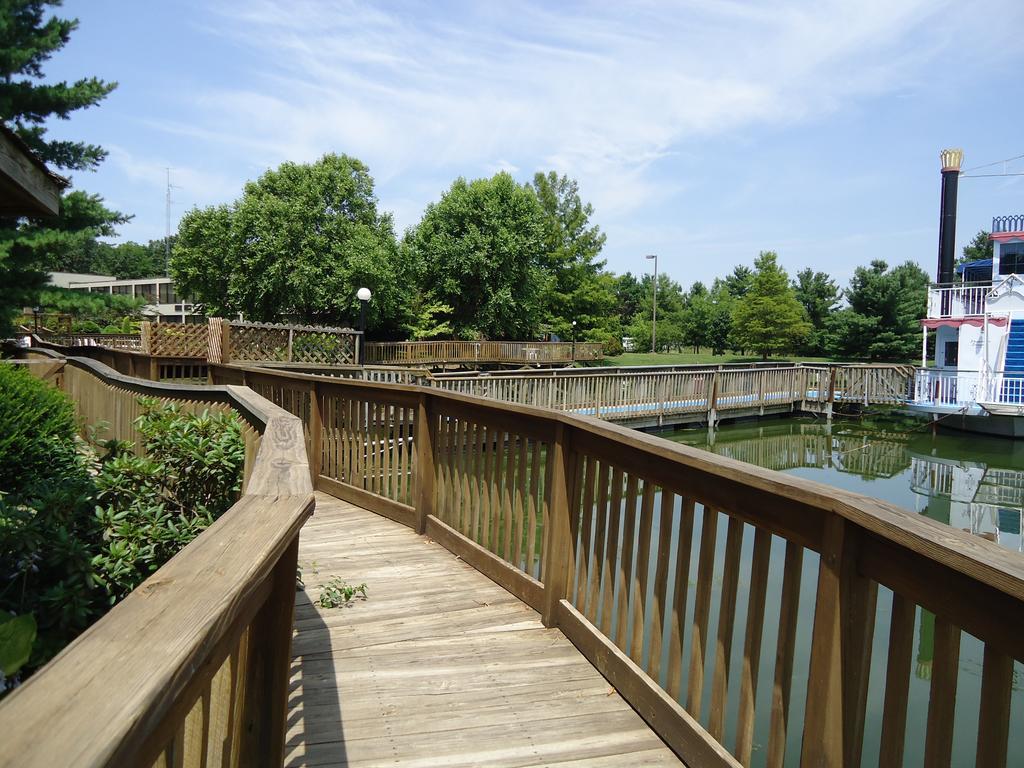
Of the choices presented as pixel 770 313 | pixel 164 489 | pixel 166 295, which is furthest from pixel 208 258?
pixel 166 295

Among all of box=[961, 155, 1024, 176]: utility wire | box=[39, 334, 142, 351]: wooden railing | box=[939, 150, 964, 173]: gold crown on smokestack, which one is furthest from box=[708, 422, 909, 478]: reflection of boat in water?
box=[39, 334, 142, 351]: wooden railing

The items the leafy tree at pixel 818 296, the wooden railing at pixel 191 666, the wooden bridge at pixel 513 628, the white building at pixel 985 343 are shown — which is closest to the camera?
the wooden railing at pixel 191 666

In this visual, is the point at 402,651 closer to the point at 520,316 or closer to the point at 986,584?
the point at 986,584

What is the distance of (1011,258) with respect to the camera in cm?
2377

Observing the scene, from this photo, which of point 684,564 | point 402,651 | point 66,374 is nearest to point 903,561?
point 684,564

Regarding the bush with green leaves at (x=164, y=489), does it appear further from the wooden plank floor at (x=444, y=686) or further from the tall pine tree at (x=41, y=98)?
the tall pine tree at (x=41, y=98)

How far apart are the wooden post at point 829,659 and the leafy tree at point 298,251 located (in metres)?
33.2

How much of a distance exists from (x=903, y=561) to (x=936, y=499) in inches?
522

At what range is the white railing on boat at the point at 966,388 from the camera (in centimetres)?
2131

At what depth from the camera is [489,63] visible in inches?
632

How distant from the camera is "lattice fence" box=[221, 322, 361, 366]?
18156 mm

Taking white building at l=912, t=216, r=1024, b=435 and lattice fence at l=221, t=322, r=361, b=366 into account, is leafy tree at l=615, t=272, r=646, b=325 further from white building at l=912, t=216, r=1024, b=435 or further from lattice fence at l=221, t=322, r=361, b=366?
lattice fence at l=221, t=322, r=361, b=366

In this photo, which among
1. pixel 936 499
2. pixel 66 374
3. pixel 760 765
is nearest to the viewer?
pixel 760 765

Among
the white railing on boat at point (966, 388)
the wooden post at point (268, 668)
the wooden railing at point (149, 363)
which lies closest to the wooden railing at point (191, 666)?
the wooden post at point (268, 668)
